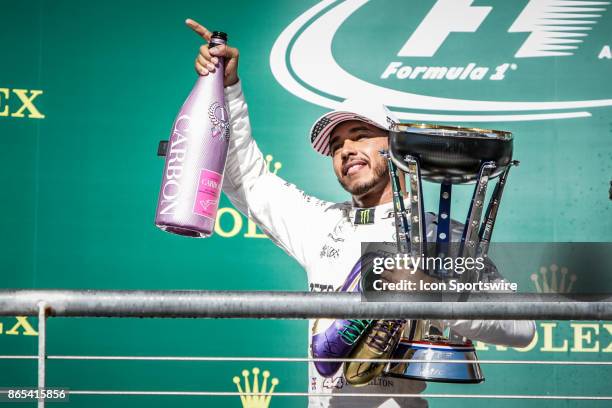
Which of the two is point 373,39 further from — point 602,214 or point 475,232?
point 475,232

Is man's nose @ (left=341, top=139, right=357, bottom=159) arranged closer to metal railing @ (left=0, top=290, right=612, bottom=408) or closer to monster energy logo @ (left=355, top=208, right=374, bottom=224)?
monster energy logo @ (left=355, top=208, right=374, bottom=224)

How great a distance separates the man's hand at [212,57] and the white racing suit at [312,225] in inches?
2.2

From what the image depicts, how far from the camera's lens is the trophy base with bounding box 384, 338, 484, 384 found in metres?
1.06

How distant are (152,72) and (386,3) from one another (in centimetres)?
66

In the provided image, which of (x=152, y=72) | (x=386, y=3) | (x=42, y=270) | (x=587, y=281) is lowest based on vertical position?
(x=587, y=281)

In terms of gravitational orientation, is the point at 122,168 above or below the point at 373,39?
below

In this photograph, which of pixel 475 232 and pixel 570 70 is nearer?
pixel 475 232

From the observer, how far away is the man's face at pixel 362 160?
1633 mm

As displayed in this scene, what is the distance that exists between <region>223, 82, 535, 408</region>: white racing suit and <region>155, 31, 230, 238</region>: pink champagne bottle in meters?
0.13

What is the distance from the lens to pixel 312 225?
5.58 feet

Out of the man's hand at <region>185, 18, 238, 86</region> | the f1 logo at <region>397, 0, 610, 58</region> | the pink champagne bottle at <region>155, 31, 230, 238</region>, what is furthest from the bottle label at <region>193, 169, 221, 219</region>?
the f1 logo at <region>397, 0, 610, 58</region>

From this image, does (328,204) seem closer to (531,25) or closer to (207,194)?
(207,194)

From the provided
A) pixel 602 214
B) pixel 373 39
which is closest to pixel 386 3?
pixel 373 39

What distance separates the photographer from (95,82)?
218 cm
